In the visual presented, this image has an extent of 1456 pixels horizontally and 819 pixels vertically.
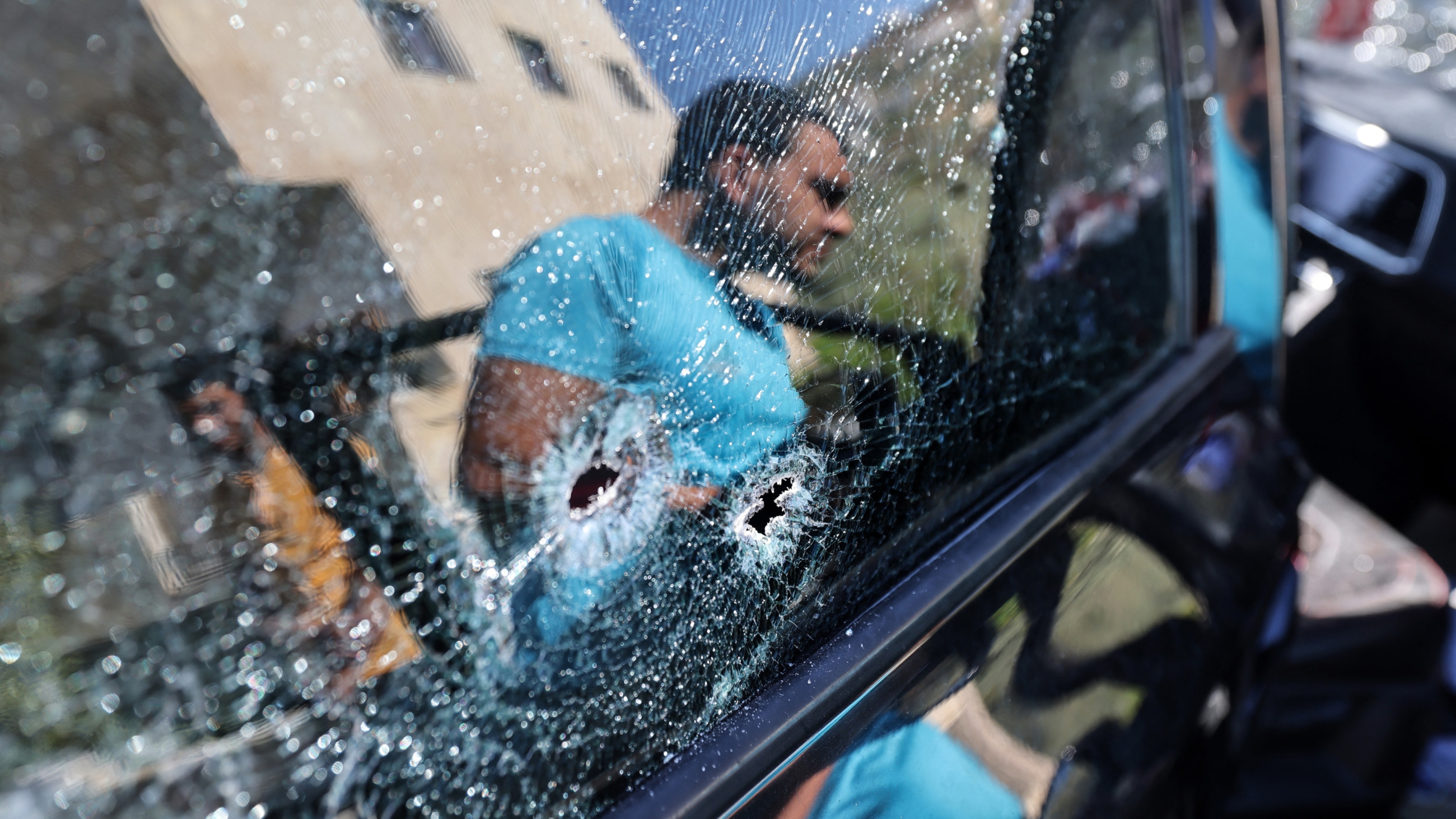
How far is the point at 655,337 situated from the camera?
2.77 feet

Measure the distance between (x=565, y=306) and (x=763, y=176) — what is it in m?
0.25

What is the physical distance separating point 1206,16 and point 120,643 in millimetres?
2249

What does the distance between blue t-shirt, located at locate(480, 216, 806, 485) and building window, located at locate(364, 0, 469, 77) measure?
149 millimetres

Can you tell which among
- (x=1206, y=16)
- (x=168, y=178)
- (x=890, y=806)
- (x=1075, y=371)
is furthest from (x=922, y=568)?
(x=1206, y=16)

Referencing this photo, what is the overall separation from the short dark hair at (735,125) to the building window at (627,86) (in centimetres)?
4

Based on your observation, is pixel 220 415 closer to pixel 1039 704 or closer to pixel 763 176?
pixel 763 176

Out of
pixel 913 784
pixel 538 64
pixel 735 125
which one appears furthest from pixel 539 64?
pixel 913 784

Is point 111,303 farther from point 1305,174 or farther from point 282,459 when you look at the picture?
point 1305,174

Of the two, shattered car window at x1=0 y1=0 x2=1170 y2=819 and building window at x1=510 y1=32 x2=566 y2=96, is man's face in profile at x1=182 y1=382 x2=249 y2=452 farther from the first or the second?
building window at x1=510 y1=32 x2=566 y2=96

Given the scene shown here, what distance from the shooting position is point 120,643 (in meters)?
0.57

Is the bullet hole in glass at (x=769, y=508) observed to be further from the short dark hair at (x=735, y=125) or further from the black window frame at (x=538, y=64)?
the black window frame at (x=538, y=64)

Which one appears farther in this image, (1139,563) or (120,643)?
(1139,563)

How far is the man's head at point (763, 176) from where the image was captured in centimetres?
81

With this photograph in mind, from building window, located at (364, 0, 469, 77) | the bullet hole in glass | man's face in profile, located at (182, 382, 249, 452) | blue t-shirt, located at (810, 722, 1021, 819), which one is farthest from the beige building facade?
blue t-shirt, located at (810, 722, 1021, 819)
